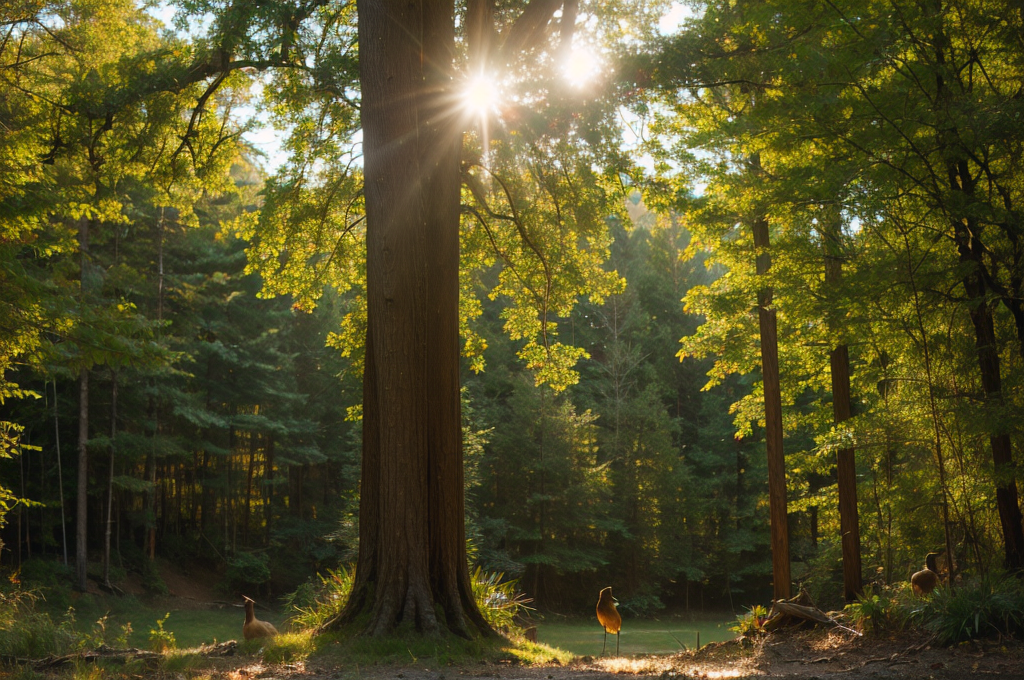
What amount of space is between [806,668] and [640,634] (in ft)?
55.1

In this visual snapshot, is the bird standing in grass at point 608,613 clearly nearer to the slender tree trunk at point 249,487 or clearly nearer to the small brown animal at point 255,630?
the small brown animal at point 255,630

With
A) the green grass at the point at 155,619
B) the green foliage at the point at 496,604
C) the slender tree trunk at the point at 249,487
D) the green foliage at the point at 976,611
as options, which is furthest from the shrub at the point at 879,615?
the slender tree trunk at the point at 249,487

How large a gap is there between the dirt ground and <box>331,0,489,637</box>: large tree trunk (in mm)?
1008

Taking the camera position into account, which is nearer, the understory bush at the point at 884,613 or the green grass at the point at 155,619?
the understory bush at the point at 884,613

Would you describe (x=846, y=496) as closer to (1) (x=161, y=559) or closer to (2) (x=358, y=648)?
(2) (x=358, y=648)

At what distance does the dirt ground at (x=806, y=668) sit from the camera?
5.38m

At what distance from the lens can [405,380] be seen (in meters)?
7.00

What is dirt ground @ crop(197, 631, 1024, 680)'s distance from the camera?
5.38 m

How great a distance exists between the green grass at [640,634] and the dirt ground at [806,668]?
28.8ft

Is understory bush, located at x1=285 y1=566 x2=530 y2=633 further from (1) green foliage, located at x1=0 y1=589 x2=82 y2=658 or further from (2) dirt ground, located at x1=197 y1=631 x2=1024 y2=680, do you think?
(1) green foliage, located at x1=0 y1=589 x2=82 y2=658

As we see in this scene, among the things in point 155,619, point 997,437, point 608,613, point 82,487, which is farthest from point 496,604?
point 82,487

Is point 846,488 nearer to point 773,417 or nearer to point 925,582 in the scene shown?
point 773,417

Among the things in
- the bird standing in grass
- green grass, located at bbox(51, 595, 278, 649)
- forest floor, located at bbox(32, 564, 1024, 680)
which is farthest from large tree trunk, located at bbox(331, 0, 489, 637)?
green grass, located at bbox(51, 595, 278, 649)

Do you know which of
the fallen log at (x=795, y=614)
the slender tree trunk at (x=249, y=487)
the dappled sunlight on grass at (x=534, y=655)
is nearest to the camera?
the dappled sunlight on grass at (x=534, y=655)
